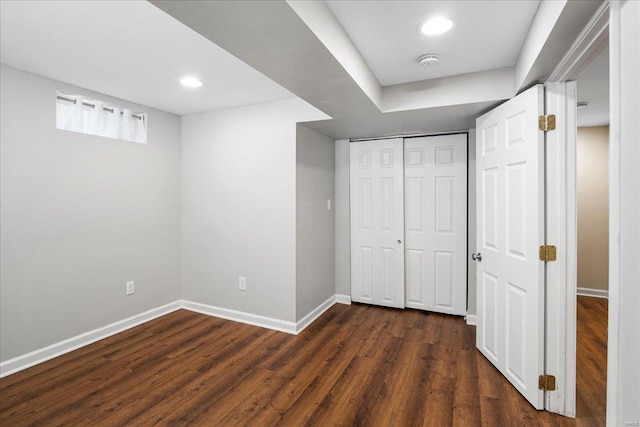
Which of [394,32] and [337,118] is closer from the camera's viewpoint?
[394,32]

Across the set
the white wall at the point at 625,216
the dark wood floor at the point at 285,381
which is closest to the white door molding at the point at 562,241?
the dark wood floor at the point at 285,381

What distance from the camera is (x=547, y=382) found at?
6.33ft

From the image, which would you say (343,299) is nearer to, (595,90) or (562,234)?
(562,234)

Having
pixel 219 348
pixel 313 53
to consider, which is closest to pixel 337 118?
pixel 313 53

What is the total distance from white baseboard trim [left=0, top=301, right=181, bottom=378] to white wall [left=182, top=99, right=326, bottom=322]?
476mm

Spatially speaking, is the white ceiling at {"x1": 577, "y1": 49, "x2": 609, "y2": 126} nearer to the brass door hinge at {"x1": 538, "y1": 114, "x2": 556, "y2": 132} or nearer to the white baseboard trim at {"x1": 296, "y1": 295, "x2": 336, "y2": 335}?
the brass door hinge at {"x1": 538, "y1": 114, "x2": 556, "y2": 132}

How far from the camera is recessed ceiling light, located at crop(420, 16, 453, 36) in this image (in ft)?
5.72

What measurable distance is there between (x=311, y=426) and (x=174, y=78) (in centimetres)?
281

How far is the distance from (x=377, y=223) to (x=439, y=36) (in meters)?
2.34

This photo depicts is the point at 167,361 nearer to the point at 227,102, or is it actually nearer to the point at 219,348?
the point at 219,348

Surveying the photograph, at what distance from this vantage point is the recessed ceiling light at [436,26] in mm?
1744

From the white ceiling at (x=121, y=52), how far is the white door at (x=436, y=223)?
1767 mm

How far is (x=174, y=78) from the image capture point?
2.61m

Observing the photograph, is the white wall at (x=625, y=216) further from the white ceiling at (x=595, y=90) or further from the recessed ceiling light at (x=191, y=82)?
the recessed ceiling light at (x=191, y=82)
